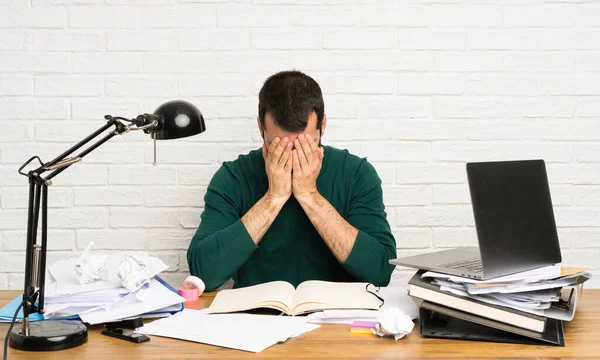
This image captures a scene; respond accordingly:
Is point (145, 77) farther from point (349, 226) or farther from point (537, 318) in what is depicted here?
point (537, 318)

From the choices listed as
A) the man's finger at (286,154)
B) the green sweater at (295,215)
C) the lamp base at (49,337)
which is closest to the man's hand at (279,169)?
the man's finger at (286,154)

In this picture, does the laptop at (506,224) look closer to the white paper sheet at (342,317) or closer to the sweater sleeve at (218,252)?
the white paper sheet at (342,317)

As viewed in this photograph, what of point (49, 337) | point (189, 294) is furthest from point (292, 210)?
point (49, 337)

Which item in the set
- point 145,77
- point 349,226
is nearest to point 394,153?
point 349,226

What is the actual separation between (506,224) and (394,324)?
301mm

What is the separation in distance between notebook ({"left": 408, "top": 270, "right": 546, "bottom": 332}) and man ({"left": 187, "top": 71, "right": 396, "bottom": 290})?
1.49 ft

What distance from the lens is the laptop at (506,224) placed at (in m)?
1.25

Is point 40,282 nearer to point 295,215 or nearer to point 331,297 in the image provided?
point 331,297

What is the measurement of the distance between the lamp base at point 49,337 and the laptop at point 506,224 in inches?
25.5

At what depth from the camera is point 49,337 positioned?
3.83ft

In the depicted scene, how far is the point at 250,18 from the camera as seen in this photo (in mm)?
2205

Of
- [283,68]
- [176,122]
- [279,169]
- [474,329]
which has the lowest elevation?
[474,329]

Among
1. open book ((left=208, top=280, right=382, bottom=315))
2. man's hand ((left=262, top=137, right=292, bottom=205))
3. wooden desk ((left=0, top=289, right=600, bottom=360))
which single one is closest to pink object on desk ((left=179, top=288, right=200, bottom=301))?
open book ((left=208, top=280, right=382, bottom=315))

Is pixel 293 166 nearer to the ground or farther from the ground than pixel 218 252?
farther from the ground
